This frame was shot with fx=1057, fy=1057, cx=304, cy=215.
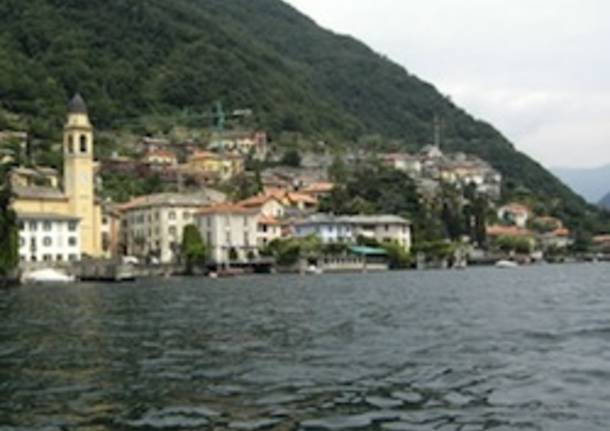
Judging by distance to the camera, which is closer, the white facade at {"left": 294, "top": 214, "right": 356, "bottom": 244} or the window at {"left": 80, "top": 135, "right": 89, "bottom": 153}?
the window at {"left": 80, "top": 135, "right": 89, "bottom": 153}

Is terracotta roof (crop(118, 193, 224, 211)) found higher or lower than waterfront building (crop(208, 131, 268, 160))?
lower

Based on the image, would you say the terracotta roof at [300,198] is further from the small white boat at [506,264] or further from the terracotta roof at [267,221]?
the small white boat at [506,264]

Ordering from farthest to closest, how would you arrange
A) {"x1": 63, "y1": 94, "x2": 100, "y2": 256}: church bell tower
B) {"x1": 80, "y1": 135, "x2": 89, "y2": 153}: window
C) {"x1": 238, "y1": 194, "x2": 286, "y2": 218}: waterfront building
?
{"x1": 238, "y1": 194, "x2": 286, "y2": 218}: waterfront building, {"x1": 80, "y1": 135, "x2": 89, "y2": 153}: window, {"x1": 63, "y1": 94, "x2": 100, "y2": 256}: church bell tower

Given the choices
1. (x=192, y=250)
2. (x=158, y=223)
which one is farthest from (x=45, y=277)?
(x=158, y=223)

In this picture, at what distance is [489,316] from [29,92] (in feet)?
496

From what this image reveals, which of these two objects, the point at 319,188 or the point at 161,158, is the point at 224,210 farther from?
the point at 161,158

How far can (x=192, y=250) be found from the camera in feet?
366

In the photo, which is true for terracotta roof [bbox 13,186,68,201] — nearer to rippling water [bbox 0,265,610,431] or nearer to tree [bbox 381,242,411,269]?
tree [bbox 381,242,411,269]

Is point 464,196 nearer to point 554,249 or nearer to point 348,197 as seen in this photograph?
point 554,249

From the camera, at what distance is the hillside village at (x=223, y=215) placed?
10881 centimetres

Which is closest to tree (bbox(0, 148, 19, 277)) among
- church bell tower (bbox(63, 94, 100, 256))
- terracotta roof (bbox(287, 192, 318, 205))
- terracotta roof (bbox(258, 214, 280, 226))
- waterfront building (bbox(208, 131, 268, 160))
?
church bell tower (bbox(63, 94, 100, 256))

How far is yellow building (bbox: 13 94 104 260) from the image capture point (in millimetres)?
107562

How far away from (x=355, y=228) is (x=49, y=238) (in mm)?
43850

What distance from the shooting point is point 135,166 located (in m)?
153
